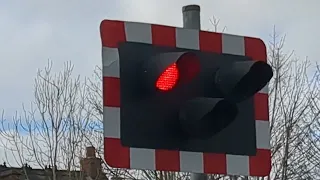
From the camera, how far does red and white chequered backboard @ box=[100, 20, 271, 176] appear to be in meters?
3.64

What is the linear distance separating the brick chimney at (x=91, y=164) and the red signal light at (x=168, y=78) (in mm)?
14463

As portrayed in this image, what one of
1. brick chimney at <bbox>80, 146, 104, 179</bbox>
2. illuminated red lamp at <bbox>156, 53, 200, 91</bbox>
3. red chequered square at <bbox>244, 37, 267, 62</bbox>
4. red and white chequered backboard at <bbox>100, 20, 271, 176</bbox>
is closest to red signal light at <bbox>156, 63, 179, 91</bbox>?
illuminated red lamp at <bbox>156, 53, 200, 91</bbox>

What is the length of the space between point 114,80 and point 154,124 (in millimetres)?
288

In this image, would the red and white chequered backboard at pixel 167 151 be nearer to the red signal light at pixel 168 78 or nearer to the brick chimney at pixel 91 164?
the red signal light at pixel 168 78

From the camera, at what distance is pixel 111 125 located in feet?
11.9

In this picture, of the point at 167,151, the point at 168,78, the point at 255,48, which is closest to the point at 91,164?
the point at 255,48

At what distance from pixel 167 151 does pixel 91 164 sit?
15.4 metres

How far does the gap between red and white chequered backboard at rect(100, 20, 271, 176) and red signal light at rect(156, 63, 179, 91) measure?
0.21 metres

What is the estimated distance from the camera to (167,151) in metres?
3.72

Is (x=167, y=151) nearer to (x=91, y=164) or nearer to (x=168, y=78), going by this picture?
(x=168, y=78)

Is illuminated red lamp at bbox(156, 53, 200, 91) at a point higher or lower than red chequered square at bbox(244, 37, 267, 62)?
lower

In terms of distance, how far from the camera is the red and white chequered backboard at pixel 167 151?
11.9 feet

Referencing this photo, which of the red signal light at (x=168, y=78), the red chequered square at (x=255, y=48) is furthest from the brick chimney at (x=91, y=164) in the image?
the red signal light at (x=168, y=78)

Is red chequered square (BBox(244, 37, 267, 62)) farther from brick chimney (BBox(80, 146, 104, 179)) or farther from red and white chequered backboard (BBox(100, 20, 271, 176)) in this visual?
brick chimney (BBox(80, 146, 104, 179))
